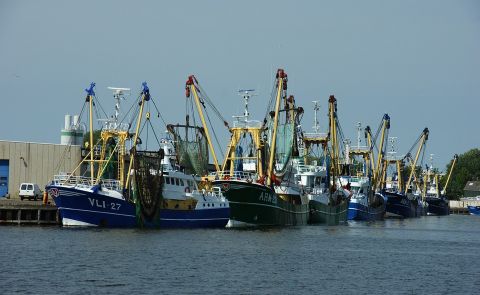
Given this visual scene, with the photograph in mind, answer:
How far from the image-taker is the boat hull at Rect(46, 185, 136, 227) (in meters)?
77.9

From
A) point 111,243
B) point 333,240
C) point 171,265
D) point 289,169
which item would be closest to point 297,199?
point 289,169

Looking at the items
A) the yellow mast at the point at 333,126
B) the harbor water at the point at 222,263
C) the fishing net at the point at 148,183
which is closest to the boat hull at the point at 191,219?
the fishing net at the point at 148,183

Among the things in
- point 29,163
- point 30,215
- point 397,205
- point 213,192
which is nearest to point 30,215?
point 30,215

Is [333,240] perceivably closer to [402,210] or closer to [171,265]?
[171,265]

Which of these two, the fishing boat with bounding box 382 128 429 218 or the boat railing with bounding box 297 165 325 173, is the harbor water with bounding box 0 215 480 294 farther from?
the fishing boat with bounding box 382 128 429 218

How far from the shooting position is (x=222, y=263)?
5969 cm

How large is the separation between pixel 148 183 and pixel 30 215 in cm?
1275

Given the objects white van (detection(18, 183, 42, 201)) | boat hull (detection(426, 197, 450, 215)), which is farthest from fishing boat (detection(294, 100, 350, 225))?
boat hull (detection(426, 197, 450, 215))

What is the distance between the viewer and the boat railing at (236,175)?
94.8 meters

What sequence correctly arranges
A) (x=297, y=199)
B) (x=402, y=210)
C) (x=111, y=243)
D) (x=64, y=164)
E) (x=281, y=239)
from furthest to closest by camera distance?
(x=402, y=210)
(x=64, y=164)
(x=297, y=199)
(x=281, y=239)
(x=111, y=243)

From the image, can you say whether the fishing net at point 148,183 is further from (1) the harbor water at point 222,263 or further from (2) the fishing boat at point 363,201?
(2) the fishing boat at point 363,201

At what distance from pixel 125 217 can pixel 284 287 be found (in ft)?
104

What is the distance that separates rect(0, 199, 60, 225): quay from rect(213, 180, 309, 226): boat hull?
14393mm

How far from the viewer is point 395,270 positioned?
60094 millimetres
